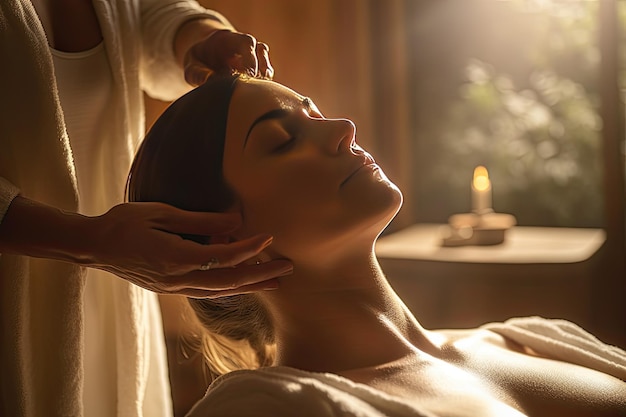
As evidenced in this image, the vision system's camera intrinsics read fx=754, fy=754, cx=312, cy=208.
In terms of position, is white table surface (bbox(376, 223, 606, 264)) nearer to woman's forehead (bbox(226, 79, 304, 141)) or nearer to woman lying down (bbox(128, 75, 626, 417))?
woman lying down (bbox(128, 75, 626, 417))

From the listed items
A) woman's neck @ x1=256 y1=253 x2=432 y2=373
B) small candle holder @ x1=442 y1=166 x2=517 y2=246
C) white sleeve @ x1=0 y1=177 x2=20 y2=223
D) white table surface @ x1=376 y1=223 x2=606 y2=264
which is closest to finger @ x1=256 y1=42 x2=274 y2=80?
woman's neck @ x1=256 y1=253 x2=432 y2=373

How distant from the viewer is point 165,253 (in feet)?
2.72

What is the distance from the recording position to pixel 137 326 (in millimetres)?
1201

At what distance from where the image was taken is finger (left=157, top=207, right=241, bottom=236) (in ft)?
2.87

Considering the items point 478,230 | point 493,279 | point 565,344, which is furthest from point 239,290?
point 478,230

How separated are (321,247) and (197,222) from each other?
17cm

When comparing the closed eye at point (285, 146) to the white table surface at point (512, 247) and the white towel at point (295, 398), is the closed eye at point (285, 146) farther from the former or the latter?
the white table surface at point (512, 247)

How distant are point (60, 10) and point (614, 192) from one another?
1.60 m

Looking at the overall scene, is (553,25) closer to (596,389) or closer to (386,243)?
(386,243)

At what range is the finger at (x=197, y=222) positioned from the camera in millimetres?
876

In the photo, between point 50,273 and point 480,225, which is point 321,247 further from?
point 480,225

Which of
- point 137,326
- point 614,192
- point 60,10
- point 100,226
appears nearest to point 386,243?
point 614,192

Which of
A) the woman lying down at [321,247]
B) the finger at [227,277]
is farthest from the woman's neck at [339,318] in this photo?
the finger at [227,277]

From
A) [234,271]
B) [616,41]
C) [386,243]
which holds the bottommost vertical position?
[386,243]
